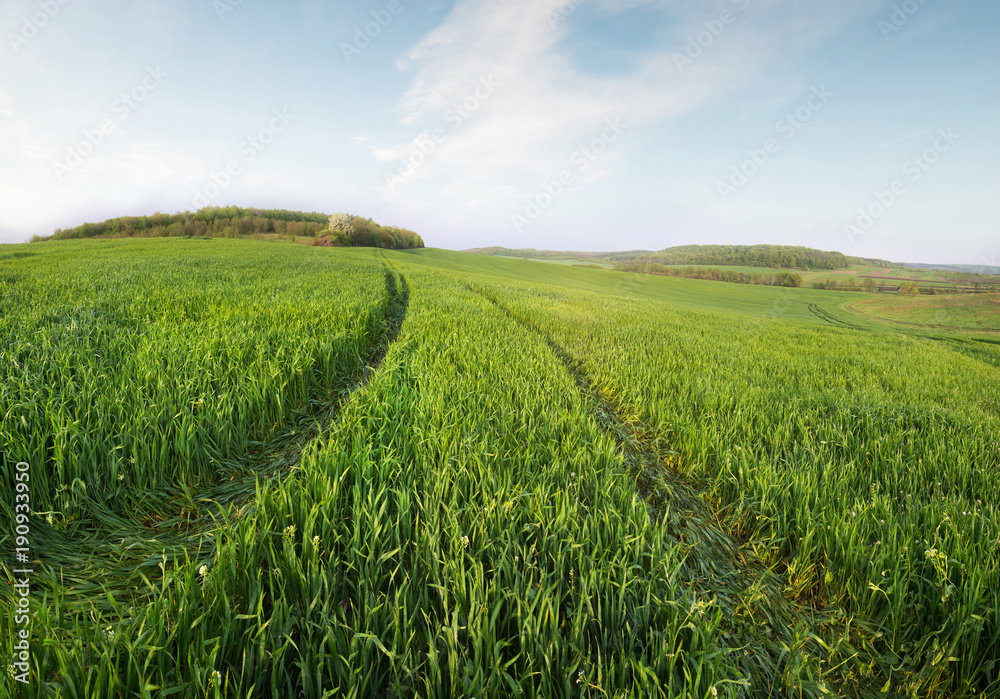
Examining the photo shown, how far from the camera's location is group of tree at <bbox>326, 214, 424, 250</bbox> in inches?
2131

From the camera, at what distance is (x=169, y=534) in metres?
2.45

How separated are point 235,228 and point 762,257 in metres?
112

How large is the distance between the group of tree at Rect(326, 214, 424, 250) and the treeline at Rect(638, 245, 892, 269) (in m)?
71.7

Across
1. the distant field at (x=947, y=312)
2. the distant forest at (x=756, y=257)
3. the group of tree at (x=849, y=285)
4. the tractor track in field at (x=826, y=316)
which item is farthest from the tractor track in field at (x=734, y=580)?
the distant forest at (x=756, y=257)

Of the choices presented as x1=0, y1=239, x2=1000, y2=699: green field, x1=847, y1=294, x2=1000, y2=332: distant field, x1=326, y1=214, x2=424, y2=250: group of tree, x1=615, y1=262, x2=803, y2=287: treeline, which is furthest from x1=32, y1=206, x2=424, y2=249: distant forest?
x1=847, y1=294, x2=1000, y2=332: distant field

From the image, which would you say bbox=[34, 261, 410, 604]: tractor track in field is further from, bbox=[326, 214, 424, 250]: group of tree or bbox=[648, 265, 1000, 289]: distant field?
bbox=[648, 265, 1000, 289]: distant field

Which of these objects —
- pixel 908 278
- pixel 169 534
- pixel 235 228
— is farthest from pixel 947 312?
pixel 235 228

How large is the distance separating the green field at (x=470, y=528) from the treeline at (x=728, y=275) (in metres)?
74.7

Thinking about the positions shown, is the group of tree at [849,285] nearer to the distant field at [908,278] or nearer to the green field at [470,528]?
the distant field at [908,278]

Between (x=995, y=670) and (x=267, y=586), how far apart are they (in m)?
3.44

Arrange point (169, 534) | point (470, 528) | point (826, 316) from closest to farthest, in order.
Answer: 1. point (470, 528)
2. point (169, 534)
3. point (826, 316)

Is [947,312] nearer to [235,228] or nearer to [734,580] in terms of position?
[734,580]

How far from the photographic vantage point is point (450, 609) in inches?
62.1

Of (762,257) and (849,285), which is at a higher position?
(762,257)
